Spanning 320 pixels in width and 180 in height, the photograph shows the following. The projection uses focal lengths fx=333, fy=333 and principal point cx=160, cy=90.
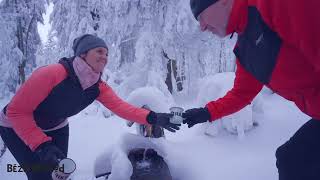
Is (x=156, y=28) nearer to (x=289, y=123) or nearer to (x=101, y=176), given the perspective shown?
(x=289, y=123)

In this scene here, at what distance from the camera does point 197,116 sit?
294 cm

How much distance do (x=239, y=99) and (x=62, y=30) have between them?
40.8 ft

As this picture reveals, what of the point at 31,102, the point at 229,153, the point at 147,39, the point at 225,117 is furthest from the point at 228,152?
the point at 147,39

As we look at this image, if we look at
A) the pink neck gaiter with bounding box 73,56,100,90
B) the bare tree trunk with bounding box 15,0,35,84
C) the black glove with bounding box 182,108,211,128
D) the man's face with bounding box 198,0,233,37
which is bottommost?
the bare tree trunk with bounding box 15,0,35,84

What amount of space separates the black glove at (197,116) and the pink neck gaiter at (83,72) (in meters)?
0.91

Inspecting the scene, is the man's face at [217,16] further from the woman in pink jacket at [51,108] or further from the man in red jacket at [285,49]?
the woman in pink jacket at [51,108]

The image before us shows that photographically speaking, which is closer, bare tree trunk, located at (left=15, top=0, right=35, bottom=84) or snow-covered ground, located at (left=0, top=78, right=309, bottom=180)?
snow-covered ground, located at (left=0, top=78, right=309, bottom=180)

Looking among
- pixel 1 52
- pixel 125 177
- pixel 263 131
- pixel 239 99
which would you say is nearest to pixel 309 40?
pixel 239 99

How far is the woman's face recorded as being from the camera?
3014 mm

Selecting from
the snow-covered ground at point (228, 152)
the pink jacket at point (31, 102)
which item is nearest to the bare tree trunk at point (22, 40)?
the snow-covered ground at point (228, 152)

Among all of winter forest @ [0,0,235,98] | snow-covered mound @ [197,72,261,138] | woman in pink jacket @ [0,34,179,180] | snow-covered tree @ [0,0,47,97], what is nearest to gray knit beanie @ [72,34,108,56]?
woman in pink jacket @ [0,34,179,180]

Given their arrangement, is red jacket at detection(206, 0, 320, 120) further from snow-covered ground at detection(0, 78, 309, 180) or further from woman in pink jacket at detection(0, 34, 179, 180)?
snow-covered ground at detection(0, 78, 309, 180)

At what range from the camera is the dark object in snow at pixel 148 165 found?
3.18 meters

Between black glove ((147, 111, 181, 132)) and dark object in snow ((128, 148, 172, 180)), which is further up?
black glove ((147, 111, 181, 132))
